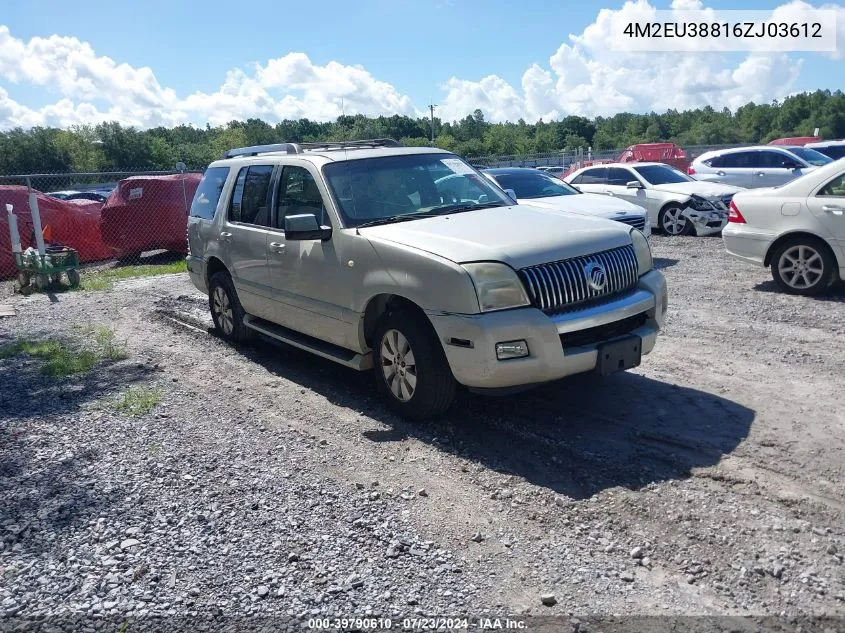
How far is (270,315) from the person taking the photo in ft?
22.5

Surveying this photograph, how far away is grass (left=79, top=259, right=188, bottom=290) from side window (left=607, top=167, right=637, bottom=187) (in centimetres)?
846

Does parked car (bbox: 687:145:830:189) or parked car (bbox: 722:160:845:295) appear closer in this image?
parked car (bbox: 722:160:845:295)

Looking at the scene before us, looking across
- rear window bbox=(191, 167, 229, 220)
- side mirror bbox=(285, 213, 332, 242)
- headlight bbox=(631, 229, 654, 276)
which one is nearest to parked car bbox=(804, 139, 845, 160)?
headlight bbox=(631, 229, 654, 276)

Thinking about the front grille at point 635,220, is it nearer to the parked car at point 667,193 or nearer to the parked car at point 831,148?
the parked car at point 667,193

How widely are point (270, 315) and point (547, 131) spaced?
82.5 meters

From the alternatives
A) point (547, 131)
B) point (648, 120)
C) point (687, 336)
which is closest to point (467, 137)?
point (547, 131)

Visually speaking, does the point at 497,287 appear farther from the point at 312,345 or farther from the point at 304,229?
the point at 312,345

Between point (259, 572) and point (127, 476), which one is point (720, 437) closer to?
point (259, 572)

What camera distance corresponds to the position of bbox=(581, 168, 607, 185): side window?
1522cm

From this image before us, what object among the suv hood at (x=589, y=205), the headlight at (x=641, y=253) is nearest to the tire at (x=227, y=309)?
the headlight at (x=641, y=253)

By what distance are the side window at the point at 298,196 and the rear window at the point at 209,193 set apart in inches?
50.7

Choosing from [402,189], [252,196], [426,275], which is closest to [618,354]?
[426,275]

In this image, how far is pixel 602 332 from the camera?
5090mm

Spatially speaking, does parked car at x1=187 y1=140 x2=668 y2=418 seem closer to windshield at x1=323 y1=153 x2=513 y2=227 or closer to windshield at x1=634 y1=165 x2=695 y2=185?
windshield at x1=323 y1=153 x2=513 y2=227
